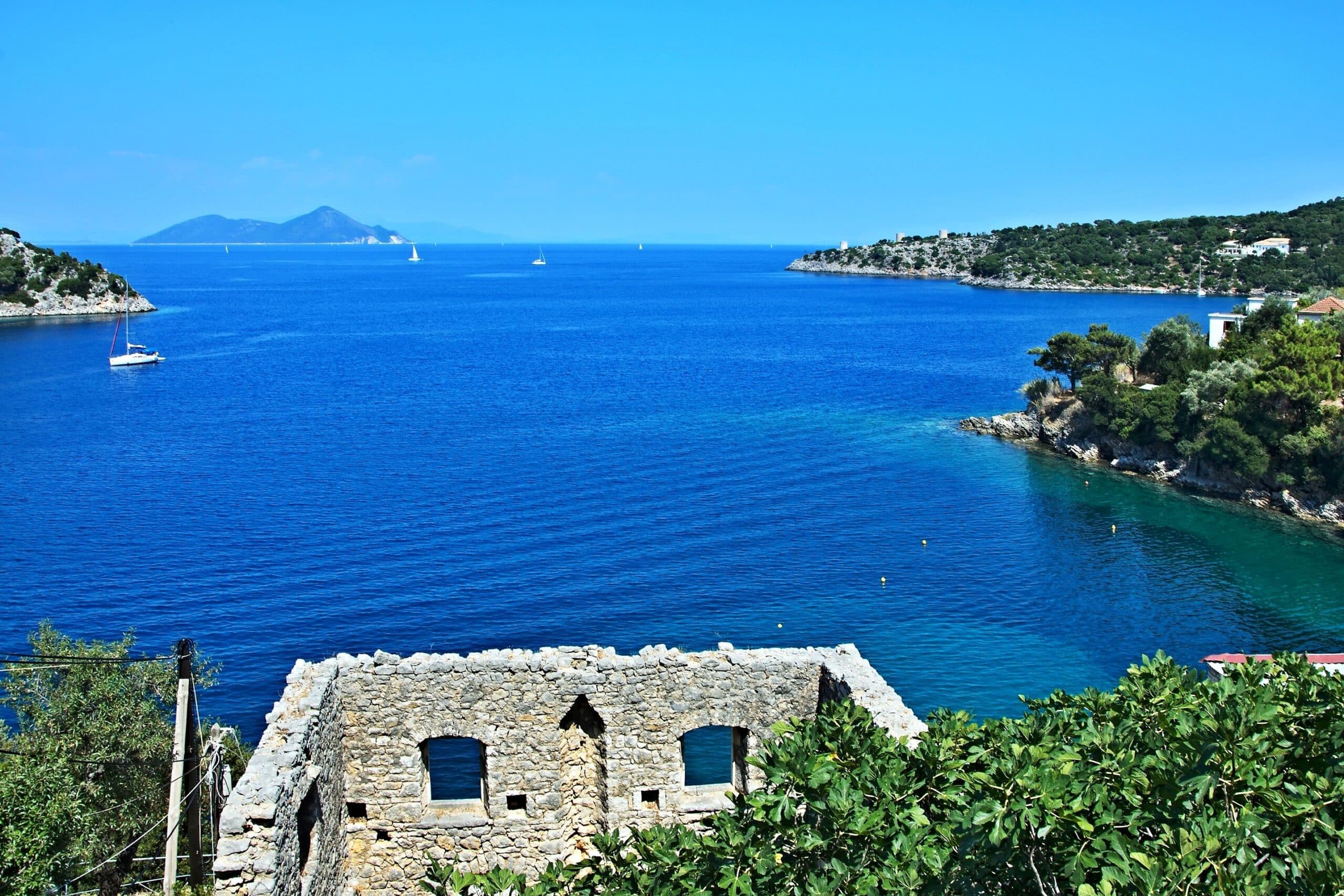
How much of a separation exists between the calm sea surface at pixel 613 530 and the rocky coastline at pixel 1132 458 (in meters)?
1.71

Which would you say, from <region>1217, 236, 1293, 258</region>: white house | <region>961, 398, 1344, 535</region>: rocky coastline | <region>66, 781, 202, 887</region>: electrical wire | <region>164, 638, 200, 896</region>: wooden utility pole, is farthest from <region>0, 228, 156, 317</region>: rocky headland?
<region>1217, 236, 1293, 258</region>: white house

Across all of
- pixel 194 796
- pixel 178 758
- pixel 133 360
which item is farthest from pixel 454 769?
pixel 133 360

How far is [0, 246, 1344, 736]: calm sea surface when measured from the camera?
3788 cm

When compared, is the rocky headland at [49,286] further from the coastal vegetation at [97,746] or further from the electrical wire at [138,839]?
the electrical wire at [138,839]

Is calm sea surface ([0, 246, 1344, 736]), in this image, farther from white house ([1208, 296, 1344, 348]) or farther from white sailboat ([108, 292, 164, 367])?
white house ([1208, 296, 1344, 348])

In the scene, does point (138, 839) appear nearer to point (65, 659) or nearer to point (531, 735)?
point (65, 659)

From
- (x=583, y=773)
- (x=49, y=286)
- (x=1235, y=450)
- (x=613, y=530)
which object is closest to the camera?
(x=583, y=773)

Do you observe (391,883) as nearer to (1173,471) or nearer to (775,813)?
(775,813)

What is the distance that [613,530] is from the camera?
163ft

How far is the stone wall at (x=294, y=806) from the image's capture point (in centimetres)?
1348

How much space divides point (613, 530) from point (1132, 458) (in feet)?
107

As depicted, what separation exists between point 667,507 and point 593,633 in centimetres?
1612

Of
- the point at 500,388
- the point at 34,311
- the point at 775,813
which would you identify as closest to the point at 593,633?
the point at 775,813

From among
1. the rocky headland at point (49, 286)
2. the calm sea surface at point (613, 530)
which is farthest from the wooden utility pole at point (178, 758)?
the rocky headland at point (49, 286)
